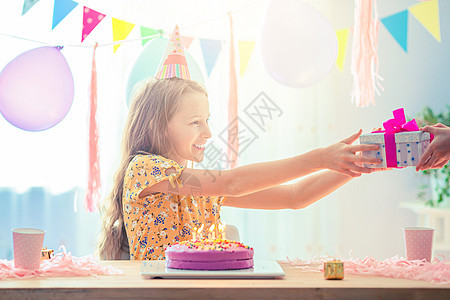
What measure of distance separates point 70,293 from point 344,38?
1907 millimetres

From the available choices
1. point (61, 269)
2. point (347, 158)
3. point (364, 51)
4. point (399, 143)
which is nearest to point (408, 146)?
point (399, 143)

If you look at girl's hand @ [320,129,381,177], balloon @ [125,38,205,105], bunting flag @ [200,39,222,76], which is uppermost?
bunting flag @ [200,39,222,76]

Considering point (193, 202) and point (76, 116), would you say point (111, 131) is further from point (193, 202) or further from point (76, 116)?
point (193, 202)

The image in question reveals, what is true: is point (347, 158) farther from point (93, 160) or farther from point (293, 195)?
point (93, 160)

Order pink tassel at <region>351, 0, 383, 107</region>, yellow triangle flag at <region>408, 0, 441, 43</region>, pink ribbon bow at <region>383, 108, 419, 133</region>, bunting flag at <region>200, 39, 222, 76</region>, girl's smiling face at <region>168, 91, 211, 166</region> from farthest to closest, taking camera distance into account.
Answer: bunting flag at <region>200, 39, 222, 76</region> → yellow triangle flag at <region>408, 0, 441, 43</region> → pink tassel at <region>351, 0, 383, 107</region> → girl's smiling face at <region>168, 91, 211, 166</region> → pink ribbon bow at <region>383, 108, 419, 133</region>

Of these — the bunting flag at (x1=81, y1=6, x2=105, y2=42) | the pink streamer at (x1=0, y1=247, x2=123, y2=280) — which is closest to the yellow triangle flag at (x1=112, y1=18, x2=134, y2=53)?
the bunting flag at (x1=81, y1=6, x2=105, y2=42)

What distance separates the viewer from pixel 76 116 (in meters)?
2.67

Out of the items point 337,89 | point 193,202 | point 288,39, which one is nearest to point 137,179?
point 193,202

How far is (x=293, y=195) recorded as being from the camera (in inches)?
63.4

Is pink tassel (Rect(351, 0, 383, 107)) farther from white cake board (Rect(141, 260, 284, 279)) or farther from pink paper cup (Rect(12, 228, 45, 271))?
pink paper cup (Rect(12, 228, 45, 271))

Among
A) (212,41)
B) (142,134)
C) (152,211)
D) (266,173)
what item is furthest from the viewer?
(212,41)

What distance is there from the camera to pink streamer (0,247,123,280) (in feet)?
3.19

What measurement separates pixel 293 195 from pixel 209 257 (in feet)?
2.24

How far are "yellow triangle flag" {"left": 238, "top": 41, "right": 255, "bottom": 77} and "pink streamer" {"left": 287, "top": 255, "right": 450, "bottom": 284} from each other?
56.3 inches
